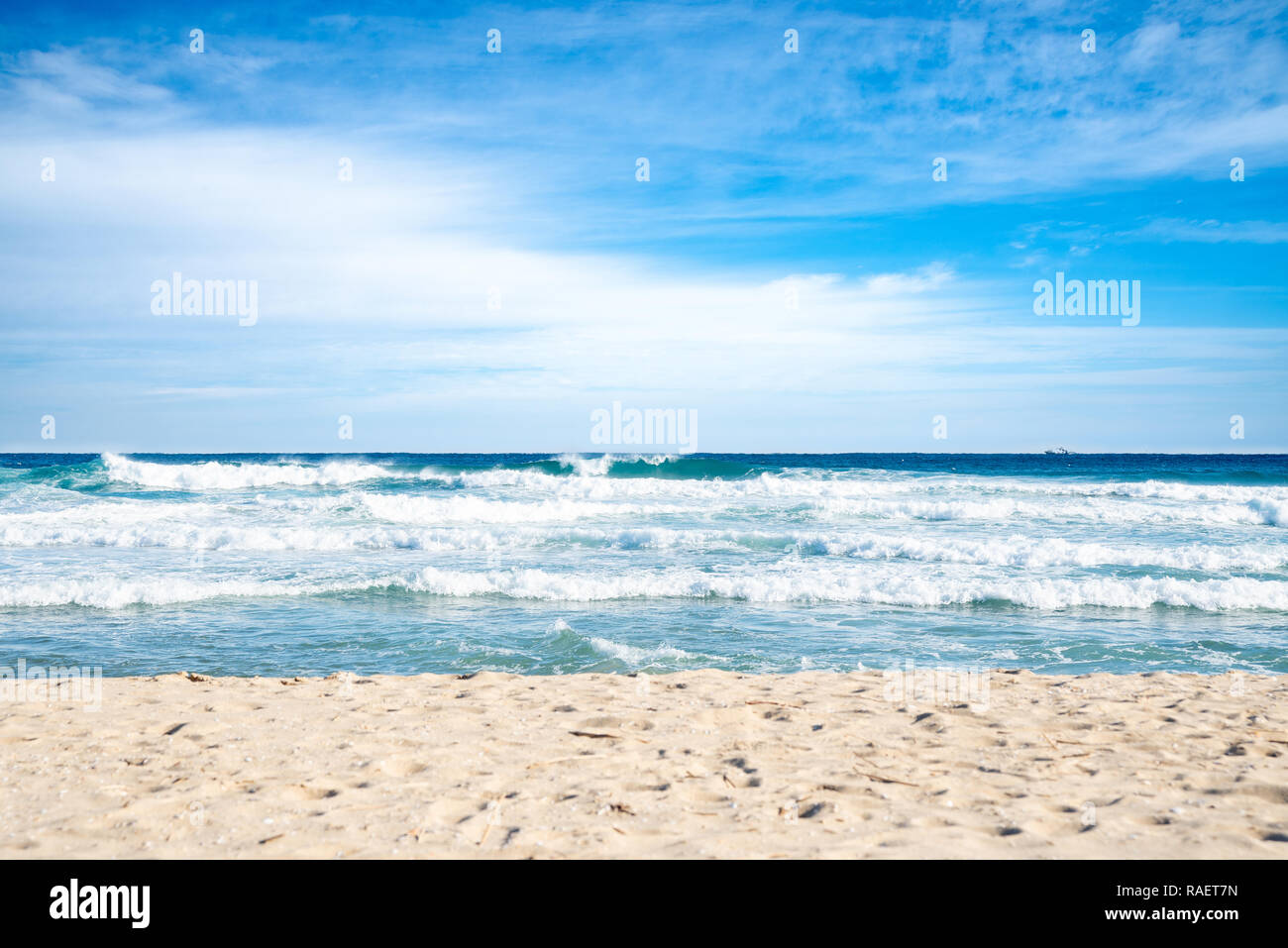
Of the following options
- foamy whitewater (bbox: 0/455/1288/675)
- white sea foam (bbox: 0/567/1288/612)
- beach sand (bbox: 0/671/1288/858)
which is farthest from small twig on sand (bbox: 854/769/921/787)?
white sea foam (bbox: 0/567/1288/612)

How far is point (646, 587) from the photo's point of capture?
11039 mm

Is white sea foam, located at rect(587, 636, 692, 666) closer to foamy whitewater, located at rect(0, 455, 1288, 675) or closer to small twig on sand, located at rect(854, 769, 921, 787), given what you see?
foamy whitewater, located at rect(0, 455, 1288, 675)

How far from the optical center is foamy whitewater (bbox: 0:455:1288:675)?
26.3 ft

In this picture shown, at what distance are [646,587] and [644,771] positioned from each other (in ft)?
22.2

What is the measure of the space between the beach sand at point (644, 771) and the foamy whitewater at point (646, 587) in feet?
5.26

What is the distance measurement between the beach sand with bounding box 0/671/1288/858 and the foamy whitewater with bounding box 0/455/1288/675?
5.26 feet

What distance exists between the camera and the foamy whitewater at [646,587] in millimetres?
8008

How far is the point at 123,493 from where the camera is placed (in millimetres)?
29703

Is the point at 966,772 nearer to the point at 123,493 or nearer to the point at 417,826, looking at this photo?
the point at 417,826
